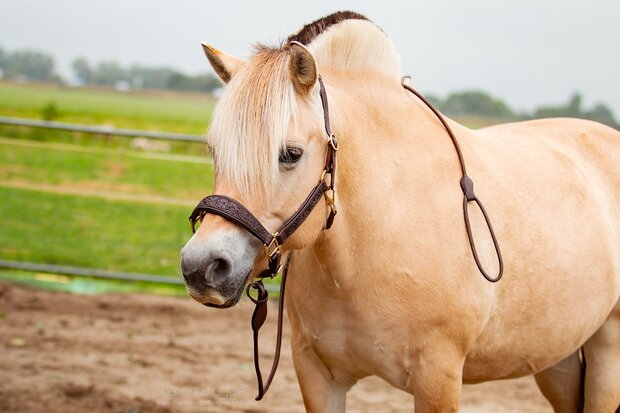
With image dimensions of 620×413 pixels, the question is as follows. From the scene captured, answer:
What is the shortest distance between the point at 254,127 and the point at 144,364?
3640mm

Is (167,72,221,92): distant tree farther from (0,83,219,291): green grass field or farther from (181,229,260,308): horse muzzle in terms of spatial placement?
(181,229,260,308): horse muzzle

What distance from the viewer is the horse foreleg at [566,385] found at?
3621 millimetres

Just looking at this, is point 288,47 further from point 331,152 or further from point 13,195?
point 13,195

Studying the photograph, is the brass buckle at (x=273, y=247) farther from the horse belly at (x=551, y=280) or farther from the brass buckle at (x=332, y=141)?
the horse belly at (x=551, y=280)

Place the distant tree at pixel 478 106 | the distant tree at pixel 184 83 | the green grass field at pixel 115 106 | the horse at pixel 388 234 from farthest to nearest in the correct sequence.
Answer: the distant tree at pixel 184 83, the green grass field at pixel 115 106, the distant tree at pixel 478 106, the horse at pixel 388 234

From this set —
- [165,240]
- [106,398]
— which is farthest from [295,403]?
[165,240]

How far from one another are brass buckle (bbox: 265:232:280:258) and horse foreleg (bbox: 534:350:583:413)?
6.89 feet

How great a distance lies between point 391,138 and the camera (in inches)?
104

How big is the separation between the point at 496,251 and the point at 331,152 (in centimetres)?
85

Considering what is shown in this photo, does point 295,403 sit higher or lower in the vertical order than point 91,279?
higher

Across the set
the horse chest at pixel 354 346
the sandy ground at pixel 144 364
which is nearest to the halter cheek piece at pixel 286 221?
the horse chest at pixel 354 346

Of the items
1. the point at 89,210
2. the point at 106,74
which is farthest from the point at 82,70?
the point at 89,210

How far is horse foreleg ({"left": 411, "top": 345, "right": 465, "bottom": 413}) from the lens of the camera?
258cm

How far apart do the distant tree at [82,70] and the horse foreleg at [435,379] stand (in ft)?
165
